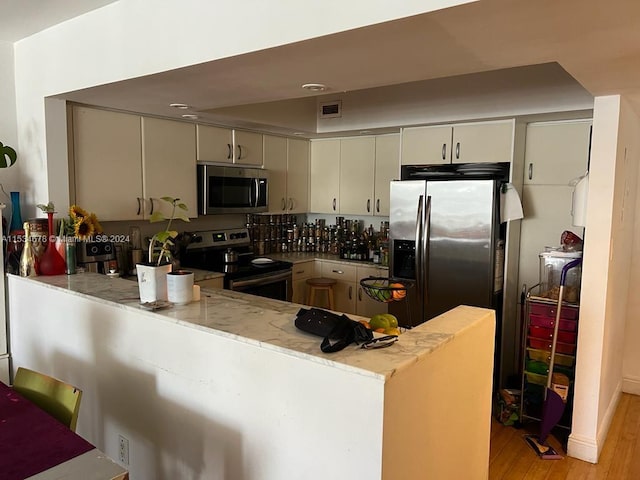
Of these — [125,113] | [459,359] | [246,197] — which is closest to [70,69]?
[125,113]

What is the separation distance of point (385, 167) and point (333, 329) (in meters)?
3.15

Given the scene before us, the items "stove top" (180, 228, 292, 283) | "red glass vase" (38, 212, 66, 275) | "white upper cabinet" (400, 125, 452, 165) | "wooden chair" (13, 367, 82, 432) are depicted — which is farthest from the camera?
"stove top" (180, 228, 292, 283)

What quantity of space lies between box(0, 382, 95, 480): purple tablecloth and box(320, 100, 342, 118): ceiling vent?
3329 millimetres

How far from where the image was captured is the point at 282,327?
169 cm

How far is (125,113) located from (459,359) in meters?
2.75

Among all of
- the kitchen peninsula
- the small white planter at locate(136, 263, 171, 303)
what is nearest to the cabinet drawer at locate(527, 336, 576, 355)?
the kitchen peninsula

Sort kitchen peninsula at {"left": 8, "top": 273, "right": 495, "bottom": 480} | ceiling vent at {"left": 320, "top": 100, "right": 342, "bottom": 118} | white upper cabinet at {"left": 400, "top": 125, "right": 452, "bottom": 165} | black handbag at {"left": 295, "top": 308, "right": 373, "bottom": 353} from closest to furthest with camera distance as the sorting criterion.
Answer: kitchen peninsula at {"left": 8, "top": 273, "right": 495, "bottom": 480} < black handbag at {"left": 295, "top": 308, "right": 373, "bottom": 353} < white upper cabinet at {"left": 400, "top": 125, "right": 452, "bottom": 165} < ceiling vent at {"left": 320, "top": 100, "right": 342, "bottom": 118}

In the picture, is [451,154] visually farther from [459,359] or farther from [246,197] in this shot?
[459,359]

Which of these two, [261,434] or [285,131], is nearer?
[261,434]

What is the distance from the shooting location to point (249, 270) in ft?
12.8

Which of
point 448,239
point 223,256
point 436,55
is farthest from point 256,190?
point 436,55

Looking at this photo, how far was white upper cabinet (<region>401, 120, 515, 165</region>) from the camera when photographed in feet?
11.7

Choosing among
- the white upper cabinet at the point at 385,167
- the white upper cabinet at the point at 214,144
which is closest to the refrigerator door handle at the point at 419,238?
the white upper cabinet at the point at 385,167

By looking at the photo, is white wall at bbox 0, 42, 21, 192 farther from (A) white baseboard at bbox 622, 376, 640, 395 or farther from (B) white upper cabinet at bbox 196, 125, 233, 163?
(A) white baseboard at bbox 622, 376, 640, 395
